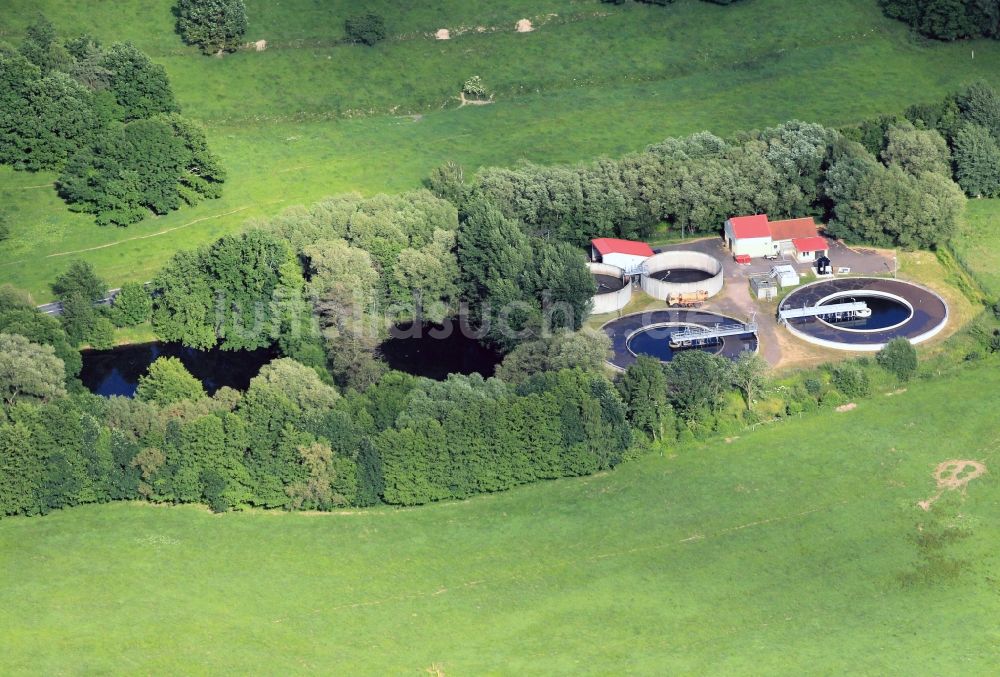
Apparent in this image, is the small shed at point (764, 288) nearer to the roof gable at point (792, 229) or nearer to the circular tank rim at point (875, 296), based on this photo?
the circular tank rim at point (875, 296)

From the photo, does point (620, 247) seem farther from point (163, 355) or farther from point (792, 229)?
point (163, 355)

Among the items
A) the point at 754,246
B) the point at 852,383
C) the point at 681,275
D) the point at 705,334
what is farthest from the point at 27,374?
the point at 754,246

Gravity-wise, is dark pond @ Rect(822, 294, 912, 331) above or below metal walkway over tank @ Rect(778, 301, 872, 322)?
below

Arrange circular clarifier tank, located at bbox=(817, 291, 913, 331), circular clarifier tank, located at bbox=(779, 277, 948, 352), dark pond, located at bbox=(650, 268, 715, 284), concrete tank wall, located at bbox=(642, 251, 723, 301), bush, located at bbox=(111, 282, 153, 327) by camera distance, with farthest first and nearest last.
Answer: dark pond, located at bbox=(650, 268, 715, 284)
bush, located at bbox=(111, 282, 153, 327)
concrete tank wall, located at bbox=(642, 251, 723, 301)
circular clarifier tank, located at bbox=(817, 291, 913, 331)
circular clarifier tank, located at bbox=(779, 277, 948, 352)

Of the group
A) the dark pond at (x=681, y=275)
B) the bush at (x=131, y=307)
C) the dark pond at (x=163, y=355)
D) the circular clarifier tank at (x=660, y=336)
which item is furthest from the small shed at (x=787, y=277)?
the bush at (x=131, y=307)

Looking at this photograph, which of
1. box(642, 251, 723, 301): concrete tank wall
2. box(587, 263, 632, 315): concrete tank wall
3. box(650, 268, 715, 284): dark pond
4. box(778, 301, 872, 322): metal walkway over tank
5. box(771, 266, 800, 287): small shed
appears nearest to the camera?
box(778, 301, 872, 322): metal walkway over tank

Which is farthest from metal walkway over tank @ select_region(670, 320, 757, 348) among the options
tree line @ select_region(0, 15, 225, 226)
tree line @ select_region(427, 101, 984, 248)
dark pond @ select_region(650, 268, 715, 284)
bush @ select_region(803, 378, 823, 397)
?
tree line @ select_region(0, 15, 225, 226)

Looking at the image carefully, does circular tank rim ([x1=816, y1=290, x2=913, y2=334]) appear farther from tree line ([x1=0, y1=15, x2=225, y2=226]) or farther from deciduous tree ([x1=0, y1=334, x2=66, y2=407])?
deciduous tree ([x1=0, y1=334, x2=66, y2=407])
